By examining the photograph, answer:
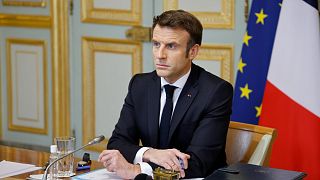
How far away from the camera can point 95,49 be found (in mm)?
5285

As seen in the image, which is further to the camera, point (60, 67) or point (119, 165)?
point (60, 67)

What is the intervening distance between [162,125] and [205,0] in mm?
1961

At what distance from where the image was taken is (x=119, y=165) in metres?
2.54

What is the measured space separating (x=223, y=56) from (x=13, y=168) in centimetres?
227

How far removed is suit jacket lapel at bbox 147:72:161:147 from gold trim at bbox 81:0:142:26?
6.94 feet

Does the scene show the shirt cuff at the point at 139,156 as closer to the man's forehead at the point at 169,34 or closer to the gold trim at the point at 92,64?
the man's forehead at the point at 169,34

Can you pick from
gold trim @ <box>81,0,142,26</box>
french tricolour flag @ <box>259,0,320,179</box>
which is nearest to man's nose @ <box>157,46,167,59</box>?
french tricolour flag @ <box>259,0,320,179</box>

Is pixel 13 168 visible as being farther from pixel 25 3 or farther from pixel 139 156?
pixel 25 3

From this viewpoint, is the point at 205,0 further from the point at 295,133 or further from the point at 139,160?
the point at 139,160

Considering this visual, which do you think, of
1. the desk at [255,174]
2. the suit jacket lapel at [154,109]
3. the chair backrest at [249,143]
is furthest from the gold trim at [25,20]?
the desk at [255,174]

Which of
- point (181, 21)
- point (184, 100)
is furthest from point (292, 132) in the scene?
point (181, 21)

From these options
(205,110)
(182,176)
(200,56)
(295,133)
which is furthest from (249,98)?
(182,176)

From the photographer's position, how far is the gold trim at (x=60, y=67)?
5.41 metres

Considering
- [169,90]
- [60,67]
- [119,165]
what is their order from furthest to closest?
[60,67]
[169,90]
[119,165]
